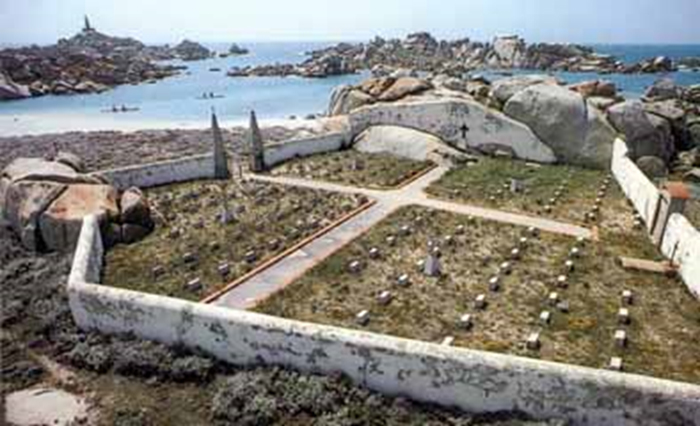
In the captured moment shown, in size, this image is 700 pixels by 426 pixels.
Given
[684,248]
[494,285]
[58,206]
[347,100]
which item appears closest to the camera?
[494,285]

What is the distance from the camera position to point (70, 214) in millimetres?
18422

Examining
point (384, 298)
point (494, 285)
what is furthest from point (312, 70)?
point (384, 298)

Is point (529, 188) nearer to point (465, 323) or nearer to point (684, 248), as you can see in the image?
point (684, 248)

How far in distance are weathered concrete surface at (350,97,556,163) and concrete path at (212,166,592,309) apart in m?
3.53

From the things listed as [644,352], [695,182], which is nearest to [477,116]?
[695,182]

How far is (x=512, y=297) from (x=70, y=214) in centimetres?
1461

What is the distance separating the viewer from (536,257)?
1730cm

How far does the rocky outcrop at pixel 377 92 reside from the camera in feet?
114

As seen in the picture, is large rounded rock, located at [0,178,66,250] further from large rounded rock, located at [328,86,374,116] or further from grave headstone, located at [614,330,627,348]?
large rounded rock, located at [328,86,374,116]

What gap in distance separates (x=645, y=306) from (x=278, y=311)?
32.0ft

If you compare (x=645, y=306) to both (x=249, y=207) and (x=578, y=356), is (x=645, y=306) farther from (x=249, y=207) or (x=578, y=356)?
(x=249, y=207)

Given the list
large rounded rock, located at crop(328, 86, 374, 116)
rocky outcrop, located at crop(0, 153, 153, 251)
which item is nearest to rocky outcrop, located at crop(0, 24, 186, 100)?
large rounded rock, located at crop(328, 86, 374, 116)

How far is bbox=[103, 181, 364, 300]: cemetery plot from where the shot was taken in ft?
53.5

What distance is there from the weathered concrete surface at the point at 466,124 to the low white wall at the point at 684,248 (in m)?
11.8
